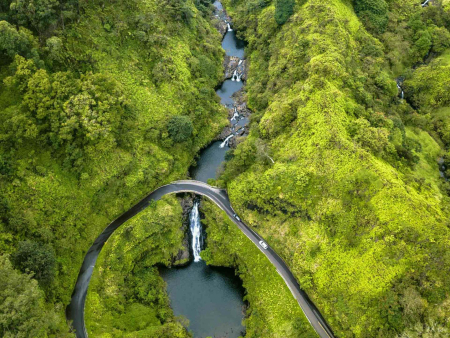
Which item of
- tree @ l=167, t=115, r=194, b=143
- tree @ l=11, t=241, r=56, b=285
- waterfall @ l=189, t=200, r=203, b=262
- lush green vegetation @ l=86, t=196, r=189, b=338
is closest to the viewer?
tree @ l=11, t=241, r=56, b=285

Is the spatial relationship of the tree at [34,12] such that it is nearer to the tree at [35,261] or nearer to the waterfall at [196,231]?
the tree at [35,261]

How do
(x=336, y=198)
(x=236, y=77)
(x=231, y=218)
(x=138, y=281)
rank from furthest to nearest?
(x=236, y=77)
(x=231, y=218)
(x=138, y=281)
(x=336, y=198)

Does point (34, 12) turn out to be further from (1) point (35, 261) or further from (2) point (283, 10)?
(2) point (283, 10)

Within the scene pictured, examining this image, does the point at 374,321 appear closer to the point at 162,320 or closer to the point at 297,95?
the point at 162,320

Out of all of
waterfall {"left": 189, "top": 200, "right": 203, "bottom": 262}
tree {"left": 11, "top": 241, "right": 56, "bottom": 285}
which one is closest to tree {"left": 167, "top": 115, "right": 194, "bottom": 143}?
waterfall {"left": 189, "top": 200, "right": 203, "bottom": 262}

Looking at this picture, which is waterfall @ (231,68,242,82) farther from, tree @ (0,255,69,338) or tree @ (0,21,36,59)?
tree @ (0,255,69,338)

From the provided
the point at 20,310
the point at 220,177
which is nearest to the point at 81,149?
the point at 220,177
